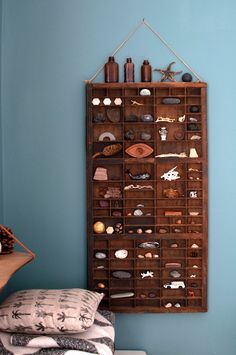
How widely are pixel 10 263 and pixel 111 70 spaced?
1.47 m

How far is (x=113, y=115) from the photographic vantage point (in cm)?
328

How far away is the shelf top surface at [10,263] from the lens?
7.25 ft

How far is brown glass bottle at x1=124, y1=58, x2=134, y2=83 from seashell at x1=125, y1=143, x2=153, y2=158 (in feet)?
1.44

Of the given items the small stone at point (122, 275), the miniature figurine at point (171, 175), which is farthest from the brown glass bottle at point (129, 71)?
the small stone at point (122, 275)

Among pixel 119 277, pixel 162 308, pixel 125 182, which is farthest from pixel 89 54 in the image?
pixel 162 308

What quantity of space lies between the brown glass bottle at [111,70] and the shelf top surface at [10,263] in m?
1.31

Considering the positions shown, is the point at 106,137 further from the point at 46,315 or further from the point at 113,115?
the point at 46,315

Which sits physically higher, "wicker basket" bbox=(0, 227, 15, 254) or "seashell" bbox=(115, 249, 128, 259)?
"wicker basket" bbox=(0, 227, 15, 254)

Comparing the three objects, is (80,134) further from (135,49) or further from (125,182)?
(135,49)

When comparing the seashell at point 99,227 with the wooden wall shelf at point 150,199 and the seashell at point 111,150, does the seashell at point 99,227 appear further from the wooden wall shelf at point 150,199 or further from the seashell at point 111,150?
the seashell at point 111,150

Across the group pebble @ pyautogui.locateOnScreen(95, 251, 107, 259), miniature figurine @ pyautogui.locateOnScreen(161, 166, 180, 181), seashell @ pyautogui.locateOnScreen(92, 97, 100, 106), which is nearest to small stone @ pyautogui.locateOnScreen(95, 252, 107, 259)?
pebble @ pyautogui.locateOnScreen(95, 251, 107, 259)

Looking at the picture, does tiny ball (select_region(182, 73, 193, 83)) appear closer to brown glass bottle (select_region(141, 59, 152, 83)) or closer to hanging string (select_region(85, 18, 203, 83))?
hanging string (select_region(85, 18, 203, 83))

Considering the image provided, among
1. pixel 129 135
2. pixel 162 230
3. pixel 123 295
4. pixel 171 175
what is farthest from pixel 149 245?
pixel 129 135

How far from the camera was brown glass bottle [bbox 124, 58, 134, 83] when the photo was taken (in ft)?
10.6
